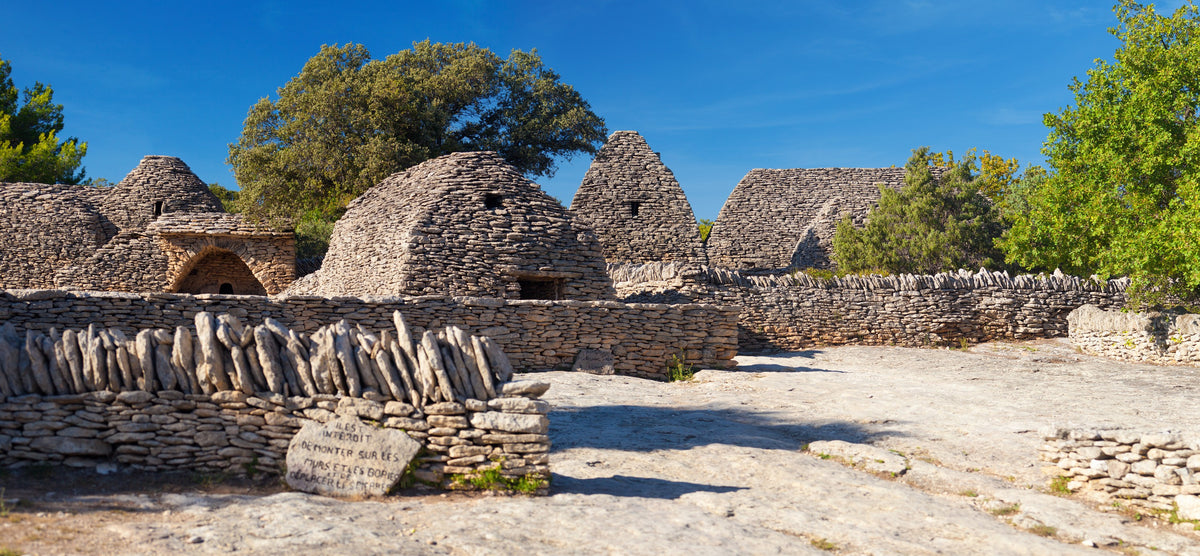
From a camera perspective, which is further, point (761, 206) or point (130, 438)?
point (761, 206)

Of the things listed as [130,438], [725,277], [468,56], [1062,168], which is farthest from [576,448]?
[468,56]

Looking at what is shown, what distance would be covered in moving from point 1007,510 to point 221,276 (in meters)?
25.4

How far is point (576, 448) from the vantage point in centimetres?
778

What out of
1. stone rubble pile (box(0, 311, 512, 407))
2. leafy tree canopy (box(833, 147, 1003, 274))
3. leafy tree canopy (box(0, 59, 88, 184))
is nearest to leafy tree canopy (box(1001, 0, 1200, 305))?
leafy tree canopy (box(833, 147, 1003, 274))

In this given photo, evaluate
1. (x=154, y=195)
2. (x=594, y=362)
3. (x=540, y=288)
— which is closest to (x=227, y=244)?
(x=154, y=195)

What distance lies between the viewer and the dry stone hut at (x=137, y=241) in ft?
79.4

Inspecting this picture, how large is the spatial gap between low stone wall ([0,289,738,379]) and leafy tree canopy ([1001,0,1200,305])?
9.64m

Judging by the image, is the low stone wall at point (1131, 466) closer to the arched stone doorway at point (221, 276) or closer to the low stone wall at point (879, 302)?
the low stone wall at point (879, 302)

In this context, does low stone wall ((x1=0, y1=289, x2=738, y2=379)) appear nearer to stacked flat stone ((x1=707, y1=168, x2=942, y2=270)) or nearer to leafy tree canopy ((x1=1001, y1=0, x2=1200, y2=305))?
leafy tree canopy ((x1=1001, y1=0, x2=1200, y2=305))

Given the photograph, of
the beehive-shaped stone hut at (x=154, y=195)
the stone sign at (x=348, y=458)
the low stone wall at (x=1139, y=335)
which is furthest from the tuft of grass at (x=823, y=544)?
the beehive-shaped stone hut at (x=154, y=195)

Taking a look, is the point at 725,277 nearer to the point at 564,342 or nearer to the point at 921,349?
the point at 921,349

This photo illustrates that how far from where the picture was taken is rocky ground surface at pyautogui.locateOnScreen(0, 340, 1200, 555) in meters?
4.76

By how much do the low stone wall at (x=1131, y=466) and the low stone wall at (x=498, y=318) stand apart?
723 cm

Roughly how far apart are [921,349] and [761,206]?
1680 cm
